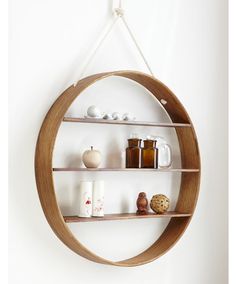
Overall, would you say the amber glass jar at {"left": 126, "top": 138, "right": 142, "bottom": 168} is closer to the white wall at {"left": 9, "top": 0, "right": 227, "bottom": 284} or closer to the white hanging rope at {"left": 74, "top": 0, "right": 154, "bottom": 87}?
the white wall at {"left": 9, "top": 0, "right": 227, "bottom": 284}

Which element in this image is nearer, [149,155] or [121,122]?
[121,122]

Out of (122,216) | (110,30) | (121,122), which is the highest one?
(110,30)

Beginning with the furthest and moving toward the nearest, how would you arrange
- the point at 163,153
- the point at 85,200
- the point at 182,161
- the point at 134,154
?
the point at 182,161 < the point at 163,153 < the point at 134,154 < the point at 85,200

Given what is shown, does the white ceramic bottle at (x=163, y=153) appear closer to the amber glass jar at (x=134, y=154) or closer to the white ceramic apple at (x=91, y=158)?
the amber glass jar at (x=134, y=154)

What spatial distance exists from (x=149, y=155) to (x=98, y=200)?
318 mm

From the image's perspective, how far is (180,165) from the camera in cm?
245

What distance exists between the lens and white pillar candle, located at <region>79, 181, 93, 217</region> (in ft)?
6.81

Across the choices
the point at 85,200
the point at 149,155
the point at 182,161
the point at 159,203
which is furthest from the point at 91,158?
the point at 182,161

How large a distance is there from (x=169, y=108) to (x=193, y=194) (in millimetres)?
424

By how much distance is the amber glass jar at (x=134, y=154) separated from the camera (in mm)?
2189

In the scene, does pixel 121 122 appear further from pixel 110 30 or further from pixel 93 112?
Result: pixel 110 30

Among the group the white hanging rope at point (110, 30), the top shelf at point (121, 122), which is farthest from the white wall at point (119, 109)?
the top shelf at point (121, 122)

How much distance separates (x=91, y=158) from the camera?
2.08 m
